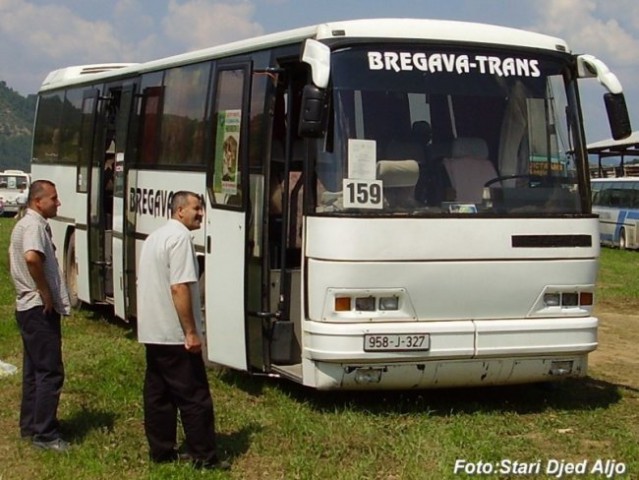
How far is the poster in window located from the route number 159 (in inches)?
59.2

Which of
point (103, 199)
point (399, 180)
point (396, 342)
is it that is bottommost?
point (396, 342)

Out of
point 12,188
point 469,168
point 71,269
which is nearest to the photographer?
point 469,168

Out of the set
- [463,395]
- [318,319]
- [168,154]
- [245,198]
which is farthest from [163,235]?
[168,154]

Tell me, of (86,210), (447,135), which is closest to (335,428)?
(447,135)

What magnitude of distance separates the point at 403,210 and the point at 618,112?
216cm

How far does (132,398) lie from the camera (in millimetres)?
9312

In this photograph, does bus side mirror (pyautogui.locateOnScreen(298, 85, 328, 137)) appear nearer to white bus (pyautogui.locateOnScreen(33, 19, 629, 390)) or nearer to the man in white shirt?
white bus (pyautogui.locateOnScreen(33, 19, 629, 390))

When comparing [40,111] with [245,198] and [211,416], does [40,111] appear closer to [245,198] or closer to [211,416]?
[245,198]

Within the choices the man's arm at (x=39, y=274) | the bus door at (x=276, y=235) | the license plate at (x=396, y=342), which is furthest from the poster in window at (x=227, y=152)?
the man's arm at (x=39, y=274)

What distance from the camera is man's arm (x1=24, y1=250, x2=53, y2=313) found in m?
7.46

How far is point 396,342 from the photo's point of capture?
8.33m

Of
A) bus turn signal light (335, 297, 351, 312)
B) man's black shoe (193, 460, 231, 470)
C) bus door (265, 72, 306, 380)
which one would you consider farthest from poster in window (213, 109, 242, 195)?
man's black shoe (193, 460, 231, 470)

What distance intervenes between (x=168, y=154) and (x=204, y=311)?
219 centimetres

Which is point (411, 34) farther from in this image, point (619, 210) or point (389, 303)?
point (619, 210)
